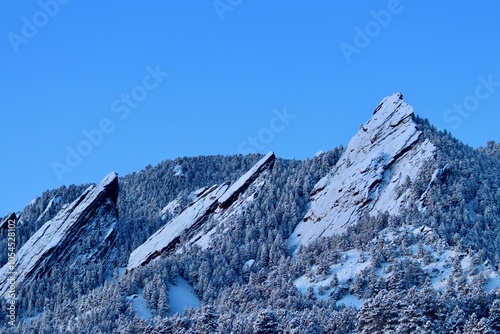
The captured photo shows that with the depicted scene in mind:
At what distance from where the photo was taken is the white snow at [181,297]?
16093 cm

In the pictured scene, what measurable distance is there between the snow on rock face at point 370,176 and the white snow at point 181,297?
2244 centimetres

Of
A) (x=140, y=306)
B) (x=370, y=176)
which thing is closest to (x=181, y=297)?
(x=140, y=306)

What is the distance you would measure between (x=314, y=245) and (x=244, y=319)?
117ft

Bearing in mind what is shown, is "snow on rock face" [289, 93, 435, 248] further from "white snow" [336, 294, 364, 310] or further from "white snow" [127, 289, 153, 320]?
"white snow" [127, 289, 153, 320]

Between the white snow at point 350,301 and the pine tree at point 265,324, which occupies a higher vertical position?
the pine tree at point 265,324

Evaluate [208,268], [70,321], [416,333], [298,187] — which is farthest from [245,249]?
[416,333]

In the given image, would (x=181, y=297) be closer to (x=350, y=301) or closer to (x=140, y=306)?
(x=140, y=306)

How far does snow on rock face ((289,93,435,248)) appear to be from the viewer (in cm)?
17000

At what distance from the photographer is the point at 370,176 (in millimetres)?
177375

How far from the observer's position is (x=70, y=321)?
16000 centimetres

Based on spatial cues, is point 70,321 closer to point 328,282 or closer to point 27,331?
point 27,331

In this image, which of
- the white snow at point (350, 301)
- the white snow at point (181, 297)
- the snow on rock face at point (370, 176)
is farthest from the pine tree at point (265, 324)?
the snow on rock face at point (370, 176)

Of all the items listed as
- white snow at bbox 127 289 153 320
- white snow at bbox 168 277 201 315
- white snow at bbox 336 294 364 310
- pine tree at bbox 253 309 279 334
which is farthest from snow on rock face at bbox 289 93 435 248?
pine tree at bbox 253 309 279 334

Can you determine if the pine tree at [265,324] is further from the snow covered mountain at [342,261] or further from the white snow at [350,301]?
the white snow at [350,301]
